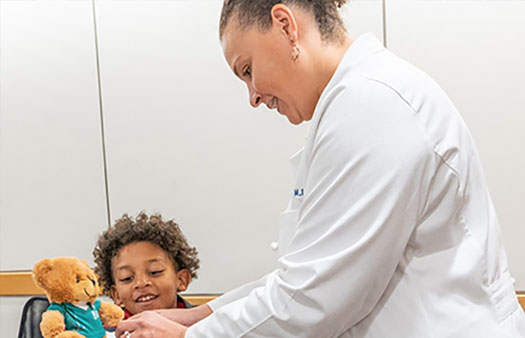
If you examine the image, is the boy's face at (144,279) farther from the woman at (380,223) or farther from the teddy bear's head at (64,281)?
the woman at (380,223)

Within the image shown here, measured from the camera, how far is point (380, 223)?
933 millimetres

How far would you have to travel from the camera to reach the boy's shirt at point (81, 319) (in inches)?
66.1

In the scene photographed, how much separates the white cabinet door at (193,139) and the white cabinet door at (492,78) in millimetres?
555

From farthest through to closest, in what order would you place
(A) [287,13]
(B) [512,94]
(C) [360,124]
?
(B) [512,94] < (A) [287,13] < (C) [360,124]

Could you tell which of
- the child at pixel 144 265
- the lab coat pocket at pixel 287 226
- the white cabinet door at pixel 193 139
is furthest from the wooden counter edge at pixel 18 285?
the lab coat pocket at pixel 287 226

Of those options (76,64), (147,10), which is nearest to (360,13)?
(147,10)

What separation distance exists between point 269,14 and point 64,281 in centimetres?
93

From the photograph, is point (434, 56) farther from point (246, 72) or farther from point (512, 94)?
point (246, 72)

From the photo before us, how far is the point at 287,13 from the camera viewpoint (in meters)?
1.07

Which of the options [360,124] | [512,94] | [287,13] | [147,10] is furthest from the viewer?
[147,10]

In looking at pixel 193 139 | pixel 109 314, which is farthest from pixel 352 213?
pixel 193 139

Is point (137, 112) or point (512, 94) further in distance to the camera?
point (137, 112)

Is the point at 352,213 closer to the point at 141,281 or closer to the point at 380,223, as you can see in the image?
the point at 380,223

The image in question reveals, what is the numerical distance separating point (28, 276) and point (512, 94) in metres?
1.89
